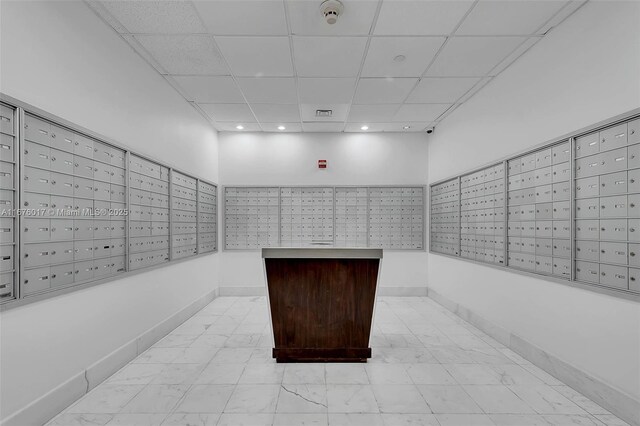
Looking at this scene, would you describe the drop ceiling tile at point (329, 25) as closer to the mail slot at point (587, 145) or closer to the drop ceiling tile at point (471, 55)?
the drop ceiling tile at point (471, 55)

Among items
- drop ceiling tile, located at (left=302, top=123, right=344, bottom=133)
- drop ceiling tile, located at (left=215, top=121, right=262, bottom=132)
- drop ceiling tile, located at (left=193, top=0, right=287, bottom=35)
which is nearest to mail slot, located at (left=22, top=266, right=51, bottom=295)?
drop ceiling tile, located at (left=193, top=0, right=287, bottom=35)

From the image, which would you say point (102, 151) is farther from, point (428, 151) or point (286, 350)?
point (428, 151)

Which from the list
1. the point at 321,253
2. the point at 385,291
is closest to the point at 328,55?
the point at 321,253

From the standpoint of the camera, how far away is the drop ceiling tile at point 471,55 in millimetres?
2418

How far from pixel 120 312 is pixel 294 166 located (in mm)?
3187

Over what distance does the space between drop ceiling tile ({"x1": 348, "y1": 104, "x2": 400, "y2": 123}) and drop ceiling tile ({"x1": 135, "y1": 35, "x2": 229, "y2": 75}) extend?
1.77m

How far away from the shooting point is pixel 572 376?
81.8 inches

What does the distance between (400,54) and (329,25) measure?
2.58 feet

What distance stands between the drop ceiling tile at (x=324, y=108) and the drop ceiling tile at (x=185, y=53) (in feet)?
3.91

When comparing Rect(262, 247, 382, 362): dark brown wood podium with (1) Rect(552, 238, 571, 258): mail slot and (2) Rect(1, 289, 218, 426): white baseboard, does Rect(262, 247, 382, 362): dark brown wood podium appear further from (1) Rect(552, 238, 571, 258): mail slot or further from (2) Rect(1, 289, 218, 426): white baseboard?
(1) Rect(552, 238, 571, 258): mail slot

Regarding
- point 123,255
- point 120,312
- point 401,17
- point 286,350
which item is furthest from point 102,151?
point 401,17

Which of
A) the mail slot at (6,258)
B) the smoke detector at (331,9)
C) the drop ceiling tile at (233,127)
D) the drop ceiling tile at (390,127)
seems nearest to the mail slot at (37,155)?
the mail slot at (6,258)

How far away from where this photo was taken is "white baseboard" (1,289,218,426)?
161 centimetres

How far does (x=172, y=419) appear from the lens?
1744 millimetres
